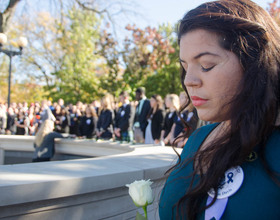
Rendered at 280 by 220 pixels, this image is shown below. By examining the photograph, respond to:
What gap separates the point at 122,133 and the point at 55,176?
643cm

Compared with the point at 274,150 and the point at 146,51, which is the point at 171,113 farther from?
the point at 146,51

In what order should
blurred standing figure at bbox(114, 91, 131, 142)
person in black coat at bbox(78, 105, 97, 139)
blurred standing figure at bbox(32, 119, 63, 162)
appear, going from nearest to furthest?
blurred standing figure at bbox(32, 119, 63, 162) → blurred standing figure at bbox(114, 91, 131, 142) → person in black coat at bbox(78, 105, 97, 139)

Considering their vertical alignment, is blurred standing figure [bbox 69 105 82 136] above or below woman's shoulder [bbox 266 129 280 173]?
below

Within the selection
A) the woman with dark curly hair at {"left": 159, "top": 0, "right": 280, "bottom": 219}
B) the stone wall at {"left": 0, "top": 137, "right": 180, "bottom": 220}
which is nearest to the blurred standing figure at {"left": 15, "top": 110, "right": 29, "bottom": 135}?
the stone wall at {"left": 0, "top": 137, "right": 180, "bottom": 220}

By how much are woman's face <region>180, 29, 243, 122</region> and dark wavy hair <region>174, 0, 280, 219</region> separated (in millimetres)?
21

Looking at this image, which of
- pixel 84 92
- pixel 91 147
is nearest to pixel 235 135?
pixel 91 147

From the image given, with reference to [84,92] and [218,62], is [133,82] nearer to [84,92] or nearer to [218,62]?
[84,92]

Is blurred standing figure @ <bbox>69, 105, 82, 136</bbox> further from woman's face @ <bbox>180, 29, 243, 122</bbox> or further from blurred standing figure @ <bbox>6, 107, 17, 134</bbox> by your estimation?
woman's face @ <bbox>180, 29, 243, 122</bbox>

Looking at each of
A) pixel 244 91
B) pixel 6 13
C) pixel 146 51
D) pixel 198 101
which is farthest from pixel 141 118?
pixel 146 51

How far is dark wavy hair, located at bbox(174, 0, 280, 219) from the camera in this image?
0.93m

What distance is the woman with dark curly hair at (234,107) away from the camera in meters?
0.90

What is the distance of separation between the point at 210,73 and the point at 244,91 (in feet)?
0.42

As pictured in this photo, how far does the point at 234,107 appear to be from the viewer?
3.26 feet

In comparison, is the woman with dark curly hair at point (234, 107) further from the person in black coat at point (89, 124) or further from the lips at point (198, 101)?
the person in black coat at point (89, 124)
